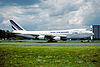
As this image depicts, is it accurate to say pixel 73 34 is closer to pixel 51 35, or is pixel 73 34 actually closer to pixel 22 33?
pixel 51 35

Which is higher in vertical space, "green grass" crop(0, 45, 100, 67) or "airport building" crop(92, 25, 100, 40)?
"airport building" crop(92, 25, 100, 40)

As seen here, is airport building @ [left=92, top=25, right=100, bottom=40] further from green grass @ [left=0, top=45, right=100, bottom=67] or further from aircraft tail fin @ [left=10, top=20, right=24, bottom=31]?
green grass @ [left=0, top=45, right=100, bottom=67]

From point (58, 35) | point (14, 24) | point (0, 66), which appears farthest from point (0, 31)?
point (0, 66)

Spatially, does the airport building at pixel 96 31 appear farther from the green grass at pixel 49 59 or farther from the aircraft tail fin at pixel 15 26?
the green grass at pixel 49 59

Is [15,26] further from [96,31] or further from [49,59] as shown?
[96,31]

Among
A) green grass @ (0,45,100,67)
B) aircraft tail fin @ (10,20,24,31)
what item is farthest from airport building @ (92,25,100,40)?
green grass @ (0,45,100,67)

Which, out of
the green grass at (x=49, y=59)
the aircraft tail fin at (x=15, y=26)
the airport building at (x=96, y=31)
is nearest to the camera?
the green grass at (x=49, y=59)

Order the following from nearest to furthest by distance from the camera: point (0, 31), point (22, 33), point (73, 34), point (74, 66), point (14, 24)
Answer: point (74, 66)
point (73, 34)
point (22, 33)
point (14, 24)
point (0, 31)

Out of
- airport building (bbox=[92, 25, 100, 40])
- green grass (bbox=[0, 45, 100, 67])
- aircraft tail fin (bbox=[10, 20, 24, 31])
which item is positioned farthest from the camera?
airport building (bbox=[92, 25, 100, 40])

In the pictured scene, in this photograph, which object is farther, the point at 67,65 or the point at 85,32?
the point at 85,32

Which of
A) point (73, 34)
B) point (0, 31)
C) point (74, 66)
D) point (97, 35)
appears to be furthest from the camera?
point (97, 35)

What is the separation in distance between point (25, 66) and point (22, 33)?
207ft

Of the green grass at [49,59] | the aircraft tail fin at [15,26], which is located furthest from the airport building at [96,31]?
the green grass at [49,59]

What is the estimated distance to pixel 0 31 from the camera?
132500mm
